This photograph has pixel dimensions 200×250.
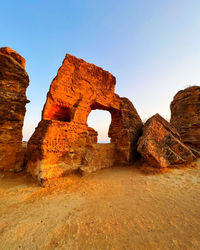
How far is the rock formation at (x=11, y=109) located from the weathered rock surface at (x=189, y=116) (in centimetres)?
1277

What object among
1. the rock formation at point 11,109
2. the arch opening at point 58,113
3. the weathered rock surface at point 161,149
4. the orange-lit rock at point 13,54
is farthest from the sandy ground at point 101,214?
the orange-lit rock at point 13,54

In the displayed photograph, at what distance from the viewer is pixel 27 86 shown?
509cm

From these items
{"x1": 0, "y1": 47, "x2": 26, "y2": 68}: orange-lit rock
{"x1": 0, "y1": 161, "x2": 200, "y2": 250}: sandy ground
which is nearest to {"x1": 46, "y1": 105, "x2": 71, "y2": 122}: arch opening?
{"x1": 0, "y1": 161, "x2": 200, "y2": 250}: sandy ground

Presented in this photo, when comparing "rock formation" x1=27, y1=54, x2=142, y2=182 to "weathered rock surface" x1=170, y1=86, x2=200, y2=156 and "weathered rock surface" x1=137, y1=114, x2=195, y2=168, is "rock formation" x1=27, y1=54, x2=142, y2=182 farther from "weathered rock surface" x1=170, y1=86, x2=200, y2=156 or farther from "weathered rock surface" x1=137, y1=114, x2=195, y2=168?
"weathered rock surface" x1=170, y1=86, x2=200, y2=156

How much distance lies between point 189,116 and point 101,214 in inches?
476

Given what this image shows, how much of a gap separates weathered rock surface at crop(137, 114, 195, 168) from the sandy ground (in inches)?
38.6

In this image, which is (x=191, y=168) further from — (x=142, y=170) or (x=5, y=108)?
(x=5, y=108)

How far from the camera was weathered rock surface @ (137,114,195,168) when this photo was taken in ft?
15.7

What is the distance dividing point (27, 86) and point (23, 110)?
125 cm

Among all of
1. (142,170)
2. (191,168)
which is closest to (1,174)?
(142,170)

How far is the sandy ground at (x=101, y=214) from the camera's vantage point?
1.70 m

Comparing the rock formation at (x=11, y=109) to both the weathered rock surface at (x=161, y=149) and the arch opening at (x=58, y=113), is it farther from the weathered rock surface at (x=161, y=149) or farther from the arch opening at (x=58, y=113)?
the weathered rock surface at (x=161, y=149)

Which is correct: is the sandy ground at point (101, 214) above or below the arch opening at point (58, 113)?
below

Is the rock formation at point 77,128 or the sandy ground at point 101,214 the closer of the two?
the sandy ground at point 101,214
